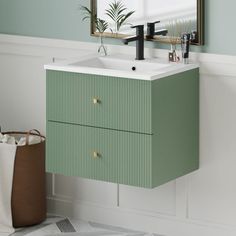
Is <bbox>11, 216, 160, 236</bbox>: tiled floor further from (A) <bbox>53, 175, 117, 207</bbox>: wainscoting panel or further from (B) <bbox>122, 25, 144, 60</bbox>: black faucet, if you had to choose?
(B) <bbox>122, 25, 144, 60</bbox>: black faucet

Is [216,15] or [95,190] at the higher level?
[216,15]

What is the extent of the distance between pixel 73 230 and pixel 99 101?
32.7 inches

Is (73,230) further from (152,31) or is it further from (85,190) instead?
(152,31)

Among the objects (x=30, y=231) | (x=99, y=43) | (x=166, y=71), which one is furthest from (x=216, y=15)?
(x=30, y=231)

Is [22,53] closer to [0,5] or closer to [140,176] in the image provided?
[0,5]

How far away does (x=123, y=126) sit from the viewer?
161 inches

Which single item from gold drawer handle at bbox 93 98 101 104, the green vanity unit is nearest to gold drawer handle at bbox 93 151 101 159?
the green vanity unit

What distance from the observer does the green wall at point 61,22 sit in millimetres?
4203

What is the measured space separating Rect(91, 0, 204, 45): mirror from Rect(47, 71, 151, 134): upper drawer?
40cm

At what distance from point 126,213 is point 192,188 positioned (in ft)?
1.31

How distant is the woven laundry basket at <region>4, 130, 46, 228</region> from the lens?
4.57 meters

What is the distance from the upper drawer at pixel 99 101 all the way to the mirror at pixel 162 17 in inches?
15.9

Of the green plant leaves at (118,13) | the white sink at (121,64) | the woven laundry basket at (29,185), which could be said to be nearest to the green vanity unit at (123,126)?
the white sink at (121,64)

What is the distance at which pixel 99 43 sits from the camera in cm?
456
